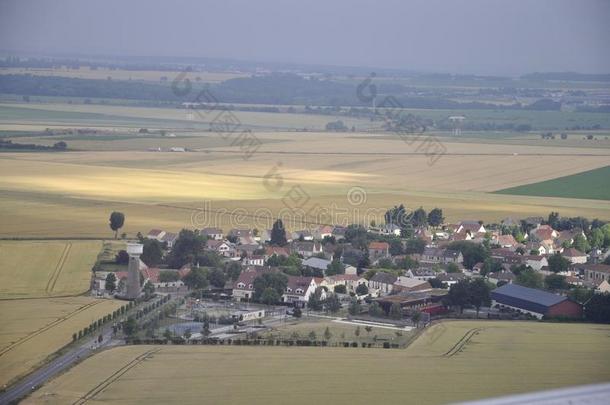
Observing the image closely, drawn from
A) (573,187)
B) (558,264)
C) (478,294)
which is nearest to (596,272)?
(558,264)

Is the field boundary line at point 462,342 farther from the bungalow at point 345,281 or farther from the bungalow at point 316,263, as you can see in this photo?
the bungalow at point 316,263

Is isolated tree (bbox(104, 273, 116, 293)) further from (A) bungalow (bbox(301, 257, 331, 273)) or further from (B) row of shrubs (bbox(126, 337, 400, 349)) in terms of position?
(A) bungalow (bbox(301, 257, 331, 273))

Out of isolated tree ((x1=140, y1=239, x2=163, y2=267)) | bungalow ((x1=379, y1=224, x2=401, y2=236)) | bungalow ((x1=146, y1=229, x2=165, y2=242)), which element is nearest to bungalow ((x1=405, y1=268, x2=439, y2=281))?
bungalow ((x1=379, y1=224, x2=401, y2=236))

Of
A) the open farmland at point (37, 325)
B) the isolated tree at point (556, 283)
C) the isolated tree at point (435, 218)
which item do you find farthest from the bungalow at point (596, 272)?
the open farmland at point (37, 325)

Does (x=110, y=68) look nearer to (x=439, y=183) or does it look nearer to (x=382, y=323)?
(x=439, y=183)

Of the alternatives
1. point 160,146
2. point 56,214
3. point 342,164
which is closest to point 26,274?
point 56,214
